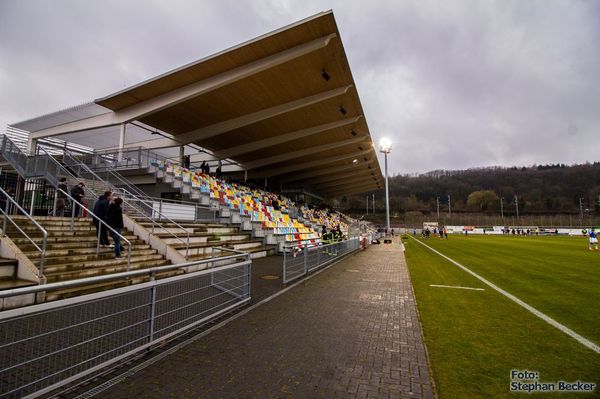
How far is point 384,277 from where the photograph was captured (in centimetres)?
985

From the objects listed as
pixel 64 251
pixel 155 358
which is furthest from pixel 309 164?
pixel 155 358

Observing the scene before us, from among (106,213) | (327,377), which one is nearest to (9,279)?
(106,213)

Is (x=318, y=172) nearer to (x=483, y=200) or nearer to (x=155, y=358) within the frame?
(x=155, y=358)

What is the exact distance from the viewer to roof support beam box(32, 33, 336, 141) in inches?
577

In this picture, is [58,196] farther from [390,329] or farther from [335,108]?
[335,108]

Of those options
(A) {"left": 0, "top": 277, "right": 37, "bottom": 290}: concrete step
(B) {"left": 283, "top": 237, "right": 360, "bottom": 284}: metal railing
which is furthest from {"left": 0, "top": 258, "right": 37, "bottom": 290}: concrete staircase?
(B) {"left": 283, "top": 237, "right": 360, "bottom": 284}: metal railing

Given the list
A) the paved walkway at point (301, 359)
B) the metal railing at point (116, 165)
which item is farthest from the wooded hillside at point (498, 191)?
the paved walkway at point (301, 359)

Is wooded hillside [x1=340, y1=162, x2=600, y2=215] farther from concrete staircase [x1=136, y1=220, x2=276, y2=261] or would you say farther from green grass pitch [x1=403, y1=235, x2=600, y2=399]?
green grass pitch [x1=403, y1=235, x2=600, y2=399]

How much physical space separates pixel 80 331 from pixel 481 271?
1269 cm

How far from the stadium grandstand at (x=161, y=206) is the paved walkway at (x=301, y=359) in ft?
2.16

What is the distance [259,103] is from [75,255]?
49.3ft

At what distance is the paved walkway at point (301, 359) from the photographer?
3.07 m

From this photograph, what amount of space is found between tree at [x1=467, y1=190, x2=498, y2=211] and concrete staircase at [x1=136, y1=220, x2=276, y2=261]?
125 meters

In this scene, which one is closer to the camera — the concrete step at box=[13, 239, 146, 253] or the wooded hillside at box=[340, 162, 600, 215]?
the concrete step at box=[13, 239, 146, 253]
